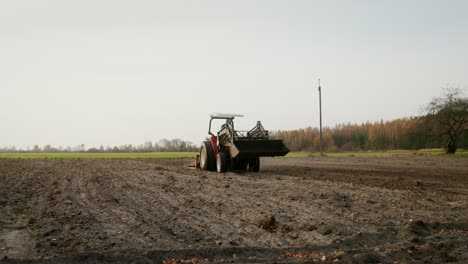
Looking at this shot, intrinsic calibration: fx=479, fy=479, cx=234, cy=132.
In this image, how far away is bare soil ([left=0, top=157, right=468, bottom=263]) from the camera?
636 centimetres

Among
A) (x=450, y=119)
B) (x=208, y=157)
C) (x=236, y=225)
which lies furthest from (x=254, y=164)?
(x=450, y=119)

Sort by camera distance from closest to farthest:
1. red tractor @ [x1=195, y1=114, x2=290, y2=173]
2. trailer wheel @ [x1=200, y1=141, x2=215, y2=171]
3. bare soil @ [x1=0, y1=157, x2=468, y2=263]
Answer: bare soil @ [x1=0, y1=157, x2=468, y2=263] → red tractor @ [x1=195, y1=114, x2=290, y2=173] → trailer wheel @ [x1=200, y1=141, x2=215, y2=171]

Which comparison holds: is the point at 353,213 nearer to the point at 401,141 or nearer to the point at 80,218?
the point at 80,218

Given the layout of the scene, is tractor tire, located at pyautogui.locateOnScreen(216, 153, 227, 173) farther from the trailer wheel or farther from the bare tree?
the bare tree

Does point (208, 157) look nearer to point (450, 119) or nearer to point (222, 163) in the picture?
point (222, 163)

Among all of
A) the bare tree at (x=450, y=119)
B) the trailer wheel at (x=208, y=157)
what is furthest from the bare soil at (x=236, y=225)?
the bare tree at (x=450, y=119)

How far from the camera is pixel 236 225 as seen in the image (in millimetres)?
8305

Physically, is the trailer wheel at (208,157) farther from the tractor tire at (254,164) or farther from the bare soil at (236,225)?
the bare soil at (236,225)

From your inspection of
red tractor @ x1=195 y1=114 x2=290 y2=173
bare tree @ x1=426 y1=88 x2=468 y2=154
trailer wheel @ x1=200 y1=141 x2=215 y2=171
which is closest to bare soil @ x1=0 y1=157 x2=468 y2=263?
red tractor @ x1=195 y1=114 x2=290 y2=173

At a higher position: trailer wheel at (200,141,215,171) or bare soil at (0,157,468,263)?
trailer wheel at (200,141,215,171)

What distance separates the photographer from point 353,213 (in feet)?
30.0

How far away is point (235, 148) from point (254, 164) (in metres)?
2.42

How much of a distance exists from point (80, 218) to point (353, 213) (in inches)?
201

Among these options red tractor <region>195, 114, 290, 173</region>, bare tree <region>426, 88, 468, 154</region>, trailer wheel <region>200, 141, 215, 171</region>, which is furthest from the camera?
bare tree <region>426, 88, 468, 154</region>
